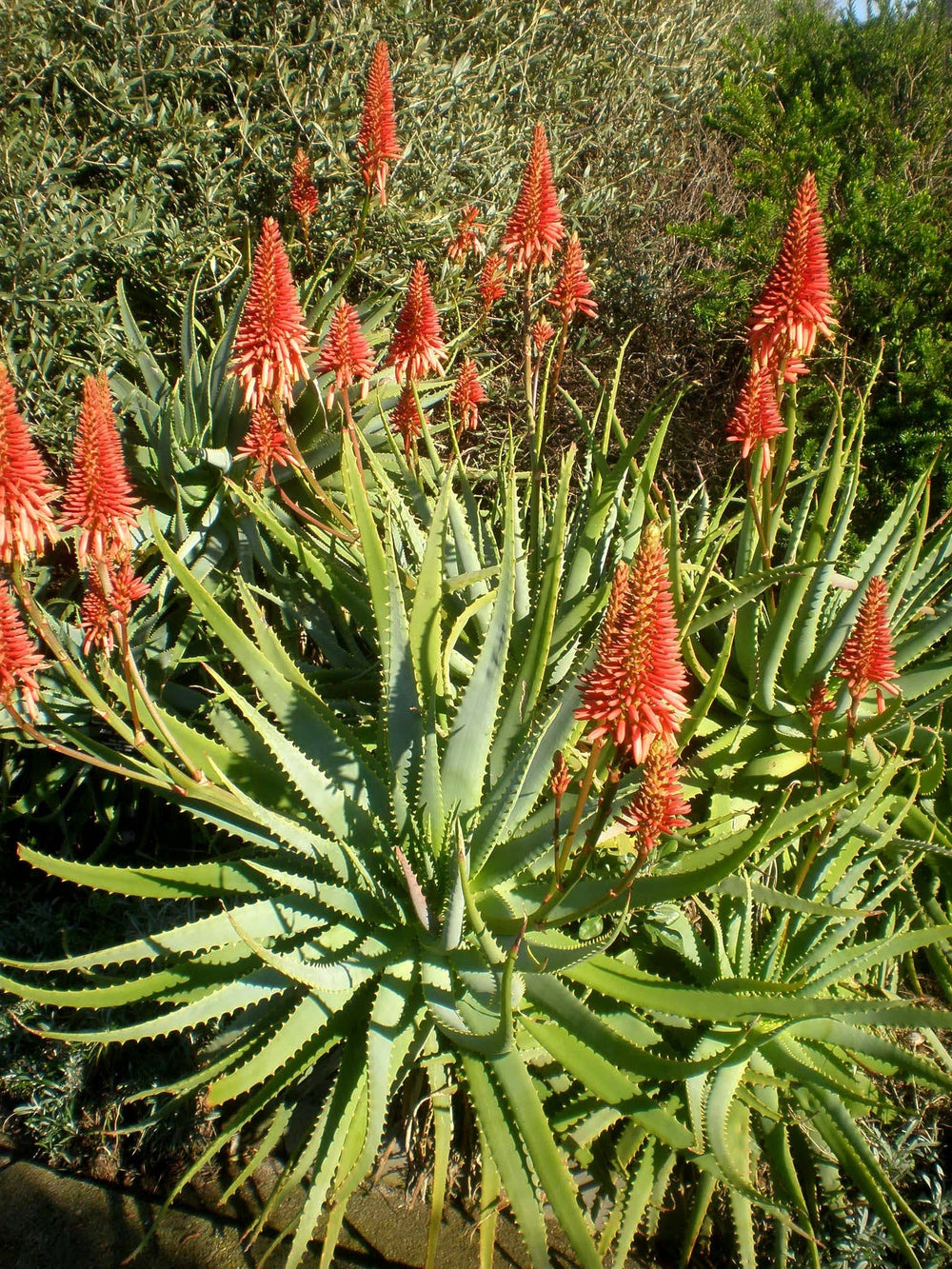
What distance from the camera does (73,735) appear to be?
164 centimetres

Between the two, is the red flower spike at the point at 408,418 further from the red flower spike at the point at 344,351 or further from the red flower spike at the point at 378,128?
the red flower spike at the point at 378,128

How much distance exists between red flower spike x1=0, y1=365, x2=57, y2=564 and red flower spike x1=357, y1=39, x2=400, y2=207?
4.89ft

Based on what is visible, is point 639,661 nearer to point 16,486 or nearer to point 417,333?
point 16,486

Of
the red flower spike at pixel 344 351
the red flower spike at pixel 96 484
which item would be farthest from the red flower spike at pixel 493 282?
the red flower spike at pixel 96 484

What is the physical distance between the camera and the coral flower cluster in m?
2.00

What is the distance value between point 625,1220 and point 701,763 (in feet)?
3.16

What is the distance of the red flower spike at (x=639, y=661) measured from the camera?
1.26 meters

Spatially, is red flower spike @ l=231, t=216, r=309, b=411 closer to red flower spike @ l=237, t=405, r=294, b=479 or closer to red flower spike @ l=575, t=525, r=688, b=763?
red flower spike @ l=237, t=405, r=294, b=479

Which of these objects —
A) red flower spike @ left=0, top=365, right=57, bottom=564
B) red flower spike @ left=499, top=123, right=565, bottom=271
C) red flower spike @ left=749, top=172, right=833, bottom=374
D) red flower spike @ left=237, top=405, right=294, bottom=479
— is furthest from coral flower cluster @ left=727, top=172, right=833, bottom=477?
red flower spike @ left=0, top=365, right=57, bottom=564

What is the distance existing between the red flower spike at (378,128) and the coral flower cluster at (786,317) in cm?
118

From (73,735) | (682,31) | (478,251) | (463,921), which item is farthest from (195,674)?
(682,31)

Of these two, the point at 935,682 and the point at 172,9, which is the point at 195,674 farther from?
the point at 172,9

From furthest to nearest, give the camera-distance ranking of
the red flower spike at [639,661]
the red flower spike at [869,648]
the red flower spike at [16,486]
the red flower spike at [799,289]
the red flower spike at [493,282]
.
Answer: the red flower spike at [493,282], the red flower spike at [799,289], the red flower spike at [869,648], the red flower spike at [16,486], the red flower spike at [639,661]

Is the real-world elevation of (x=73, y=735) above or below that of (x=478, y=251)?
below
